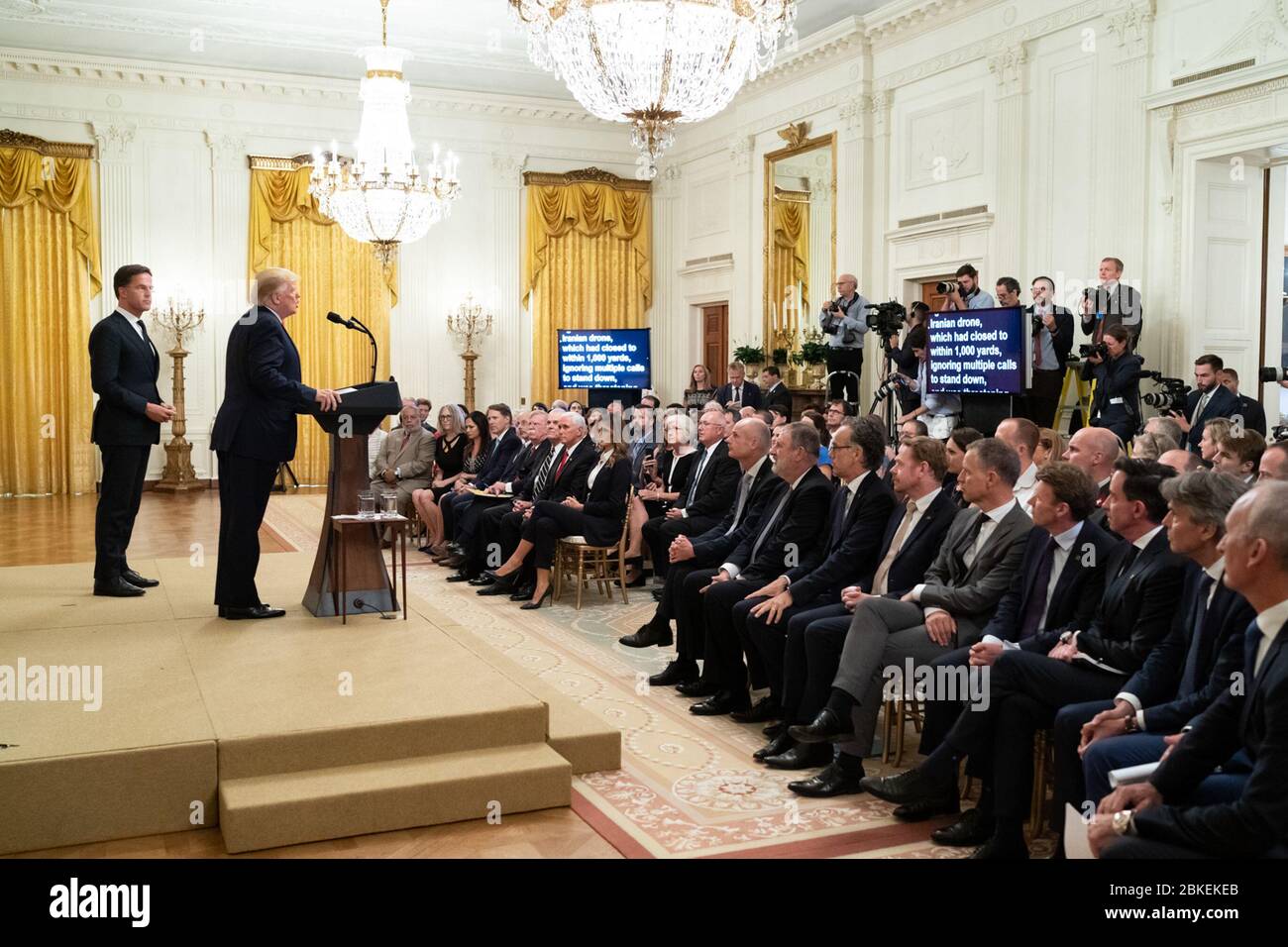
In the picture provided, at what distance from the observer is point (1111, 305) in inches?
350

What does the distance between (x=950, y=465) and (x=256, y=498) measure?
3.11m

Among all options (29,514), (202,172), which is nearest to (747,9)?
(29,514)

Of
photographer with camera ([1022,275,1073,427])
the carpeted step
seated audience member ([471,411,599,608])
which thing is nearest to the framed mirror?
photographer with camera ([1022,275,1073,427])

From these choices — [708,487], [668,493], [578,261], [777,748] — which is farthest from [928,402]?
[578,261]

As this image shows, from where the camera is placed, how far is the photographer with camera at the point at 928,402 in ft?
30.4

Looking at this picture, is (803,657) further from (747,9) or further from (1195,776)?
(747,9)

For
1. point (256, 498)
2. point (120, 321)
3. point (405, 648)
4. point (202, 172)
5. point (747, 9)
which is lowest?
point (405, 648)

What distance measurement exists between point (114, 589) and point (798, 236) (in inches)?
381

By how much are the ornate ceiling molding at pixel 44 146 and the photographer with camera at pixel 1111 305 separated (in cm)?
1151

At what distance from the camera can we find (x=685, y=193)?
52.6 ft

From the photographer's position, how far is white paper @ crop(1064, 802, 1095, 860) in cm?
268

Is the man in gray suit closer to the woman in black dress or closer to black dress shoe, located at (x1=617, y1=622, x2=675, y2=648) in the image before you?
black dress shoe, located at (x1=617, y1=622, x2=675, y2=648)

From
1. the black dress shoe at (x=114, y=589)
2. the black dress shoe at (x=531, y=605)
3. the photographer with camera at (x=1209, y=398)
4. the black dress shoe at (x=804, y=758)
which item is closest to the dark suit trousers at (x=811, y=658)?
the black dress shoe at (x=804, y=758)

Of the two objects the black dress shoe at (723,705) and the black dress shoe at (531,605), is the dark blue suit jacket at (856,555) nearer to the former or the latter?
the black dress shoe at (723,705)
